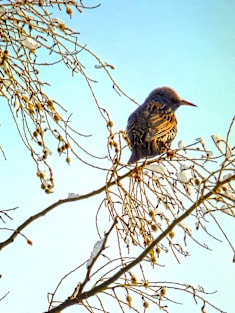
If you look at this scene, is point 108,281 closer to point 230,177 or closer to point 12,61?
point 230,177

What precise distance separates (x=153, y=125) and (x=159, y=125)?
7 cm

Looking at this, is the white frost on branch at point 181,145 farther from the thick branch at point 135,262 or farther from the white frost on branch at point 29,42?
the white frost on branch at point 29,42

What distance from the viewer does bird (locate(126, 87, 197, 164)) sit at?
360cm

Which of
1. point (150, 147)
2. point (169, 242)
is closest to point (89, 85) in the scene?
point (169, 242)

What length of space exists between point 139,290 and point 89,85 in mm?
850

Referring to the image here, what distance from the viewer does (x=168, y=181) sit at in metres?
2.20

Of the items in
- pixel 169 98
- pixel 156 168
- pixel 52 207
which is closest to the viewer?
pixel 52 207

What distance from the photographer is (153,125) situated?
3.78 metres

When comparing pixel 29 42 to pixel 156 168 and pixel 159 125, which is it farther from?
pixel 159 125

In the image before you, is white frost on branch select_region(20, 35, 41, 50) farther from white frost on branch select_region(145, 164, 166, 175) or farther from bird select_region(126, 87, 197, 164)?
bird select_region(126, 87, 197, 164)

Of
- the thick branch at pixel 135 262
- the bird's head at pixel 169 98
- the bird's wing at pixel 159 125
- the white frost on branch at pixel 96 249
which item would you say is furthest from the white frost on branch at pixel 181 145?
the bird's head at pixel 169 98

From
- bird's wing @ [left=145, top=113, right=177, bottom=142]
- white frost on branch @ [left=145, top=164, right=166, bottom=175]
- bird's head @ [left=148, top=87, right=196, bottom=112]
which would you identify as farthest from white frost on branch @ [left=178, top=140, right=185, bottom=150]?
bird's head @ [left=148, top=87, right=196, bottom=112]

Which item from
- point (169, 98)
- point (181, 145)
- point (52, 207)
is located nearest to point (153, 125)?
point (169, 98)

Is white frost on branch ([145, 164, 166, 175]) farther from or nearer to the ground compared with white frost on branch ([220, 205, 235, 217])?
farther from the ground
